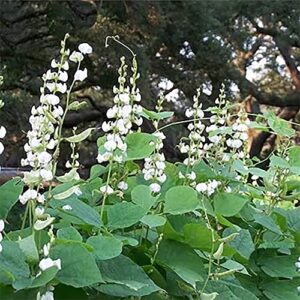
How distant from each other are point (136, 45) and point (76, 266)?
19.7 feet

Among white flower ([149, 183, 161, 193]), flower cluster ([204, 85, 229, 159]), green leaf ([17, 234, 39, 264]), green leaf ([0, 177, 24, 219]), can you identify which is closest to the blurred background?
flower cluster ([204, 85, 229, 159])

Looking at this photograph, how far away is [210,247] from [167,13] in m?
6.19

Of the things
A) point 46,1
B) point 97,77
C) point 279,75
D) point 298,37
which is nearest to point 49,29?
point 46,1

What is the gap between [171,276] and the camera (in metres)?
0.59

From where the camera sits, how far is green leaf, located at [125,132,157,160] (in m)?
0.65

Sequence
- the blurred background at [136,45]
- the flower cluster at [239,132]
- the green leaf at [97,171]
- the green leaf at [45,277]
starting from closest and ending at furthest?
the green leaf at [45,277] → the green leaf at [97,171] → the flower cluster at [239,132] → the blurred background at [136,45]

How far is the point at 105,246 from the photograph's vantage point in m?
0.51

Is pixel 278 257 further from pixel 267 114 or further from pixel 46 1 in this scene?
pixel 46 1

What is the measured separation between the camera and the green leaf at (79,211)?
0.55 meters

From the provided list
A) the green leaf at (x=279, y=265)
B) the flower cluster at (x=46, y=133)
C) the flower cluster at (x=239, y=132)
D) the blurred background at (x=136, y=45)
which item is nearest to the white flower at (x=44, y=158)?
the flower cluster at (x=46, y=133)

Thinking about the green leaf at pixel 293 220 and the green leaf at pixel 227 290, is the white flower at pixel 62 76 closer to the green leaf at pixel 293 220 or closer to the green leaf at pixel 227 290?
the green leaf at pixel 227 290

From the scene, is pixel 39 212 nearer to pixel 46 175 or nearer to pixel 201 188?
pixel 46 175

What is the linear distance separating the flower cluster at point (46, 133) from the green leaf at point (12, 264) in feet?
0.26

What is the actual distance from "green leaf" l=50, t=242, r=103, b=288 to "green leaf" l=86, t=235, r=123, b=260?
1.1 inches
